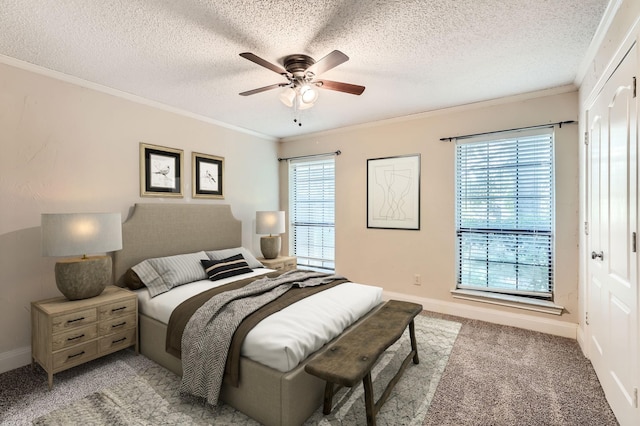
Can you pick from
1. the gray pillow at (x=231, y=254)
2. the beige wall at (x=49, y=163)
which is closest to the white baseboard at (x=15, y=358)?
the beige wall at (x=49, y=163)

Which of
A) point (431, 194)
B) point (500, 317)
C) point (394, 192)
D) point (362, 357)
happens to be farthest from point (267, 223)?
point (500, 317)

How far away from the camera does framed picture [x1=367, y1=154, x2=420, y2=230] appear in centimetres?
405

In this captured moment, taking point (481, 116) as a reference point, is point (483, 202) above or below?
below

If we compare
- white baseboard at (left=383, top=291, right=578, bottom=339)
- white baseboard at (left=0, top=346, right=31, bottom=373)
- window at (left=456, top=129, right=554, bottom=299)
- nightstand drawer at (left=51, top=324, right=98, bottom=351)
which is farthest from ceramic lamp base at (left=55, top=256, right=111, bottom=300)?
window at (left=456, top=129, right=554, bottom=299)

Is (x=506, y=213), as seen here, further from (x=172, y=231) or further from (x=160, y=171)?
(x=160, y=171)

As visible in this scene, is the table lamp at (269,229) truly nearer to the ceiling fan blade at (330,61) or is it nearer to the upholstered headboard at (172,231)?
the upholstered headboard at (172,231)

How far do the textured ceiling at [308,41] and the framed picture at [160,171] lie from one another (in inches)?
23.9

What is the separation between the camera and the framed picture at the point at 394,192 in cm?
405

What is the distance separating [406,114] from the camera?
13.1 feet

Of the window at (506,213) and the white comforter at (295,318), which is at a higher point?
the window at (506,213)

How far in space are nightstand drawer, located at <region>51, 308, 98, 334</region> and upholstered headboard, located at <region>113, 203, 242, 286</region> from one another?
66 cm

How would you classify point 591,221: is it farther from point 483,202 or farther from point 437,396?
point 437,396

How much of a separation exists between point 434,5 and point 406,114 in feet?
7.23

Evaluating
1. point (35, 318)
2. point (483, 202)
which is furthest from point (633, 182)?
point (35, 318)
